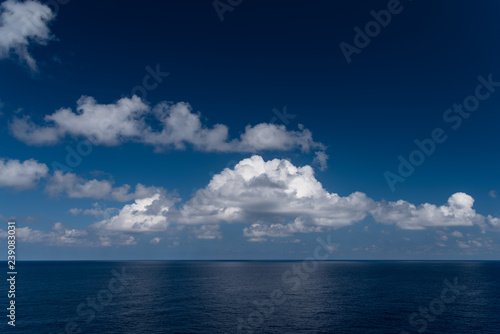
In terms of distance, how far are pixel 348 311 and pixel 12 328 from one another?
90.0 meters

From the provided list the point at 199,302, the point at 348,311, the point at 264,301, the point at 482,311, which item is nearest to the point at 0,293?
the point at 199,302

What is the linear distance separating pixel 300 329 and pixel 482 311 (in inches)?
2545

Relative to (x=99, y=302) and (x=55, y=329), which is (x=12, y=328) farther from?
(x=99, y=302)

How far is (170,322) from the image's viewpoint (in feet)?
269

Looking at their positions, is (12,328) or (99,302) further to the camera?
(99,302)

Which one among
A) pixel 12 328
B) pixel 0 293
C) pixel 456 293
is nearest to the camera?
pixel 12 328

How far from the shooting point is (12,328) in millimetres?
73750

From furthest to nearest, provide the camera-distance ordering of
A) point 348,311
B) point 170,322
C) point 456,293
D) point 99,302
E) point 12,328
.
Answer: point 456,293 → point 99,302 → point 348,311 → point 170,322 → point 12,328

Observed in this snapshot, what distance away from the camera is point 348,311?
313 feet

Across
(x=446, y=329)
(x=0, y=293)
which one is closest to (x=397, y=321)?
(x=446, y=329)

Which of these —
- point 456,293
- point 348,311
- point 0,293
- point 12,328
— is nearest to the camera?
point 12,328

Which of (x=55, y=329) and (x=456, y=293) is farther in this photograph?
(x=456, y=293)

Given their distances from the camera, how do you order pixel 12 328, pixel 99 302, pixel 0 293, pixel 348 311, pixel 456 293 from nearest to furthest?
1. pixel 12 328
2. pixel 348 311
3. pixel 99 302
4. pixel 0 293
5. pixel 456 293

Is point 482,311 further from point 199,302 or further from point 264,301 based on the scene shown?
point 199,302
